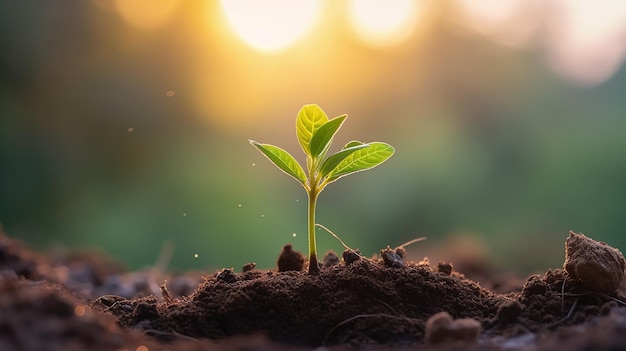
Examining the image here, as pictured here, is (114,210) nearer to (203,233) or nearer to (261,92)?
(203,233)

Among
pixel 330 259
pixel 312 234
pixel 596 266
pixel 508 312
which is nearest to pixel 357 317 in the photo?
pixel 312 234

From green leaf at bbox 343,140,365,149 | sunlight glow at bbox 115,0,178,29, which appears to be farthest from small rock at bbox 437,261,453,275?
sunlight glow at bbox 115,0,178,29

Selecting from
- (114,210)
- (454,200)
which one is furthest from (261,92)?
(454,200)

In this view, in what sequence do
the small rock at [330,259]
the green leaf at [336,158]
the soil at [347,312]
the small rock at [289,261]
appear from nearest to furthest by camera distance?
the soil at [347,312] → the green leaf at [336,158] → the small rock at [289,261] → the small rock at [330,259]

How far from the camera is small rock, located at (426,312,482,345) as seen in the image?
158 cm

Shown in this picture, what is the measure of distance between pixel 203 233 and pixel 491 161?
393cm

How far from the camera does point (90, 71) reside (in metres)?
7.42

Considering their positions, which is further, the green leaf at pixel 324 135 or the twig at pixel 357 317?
the green leaf at pixel 324 135

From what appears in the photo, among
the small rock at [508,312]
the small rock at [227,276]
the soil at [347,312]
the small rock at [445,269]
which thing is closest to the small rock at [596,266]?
the soil at [347,312]

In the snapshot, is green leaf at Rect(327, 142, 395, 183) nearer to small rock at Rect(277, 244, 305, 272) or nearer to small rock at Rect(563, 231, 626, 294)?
small rock at Rect(277, 244, 305, 272)

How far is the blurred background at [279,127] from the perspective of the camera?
282 inches

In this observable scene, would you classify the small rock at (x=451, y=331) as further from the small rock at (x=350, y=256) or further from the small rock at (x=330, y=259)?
the small rock at (x=330, y=259)

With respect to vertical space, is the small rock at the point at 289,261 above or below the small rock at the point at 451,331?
above

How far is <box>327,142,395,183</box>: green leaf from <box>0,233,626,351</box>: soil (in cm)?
34
